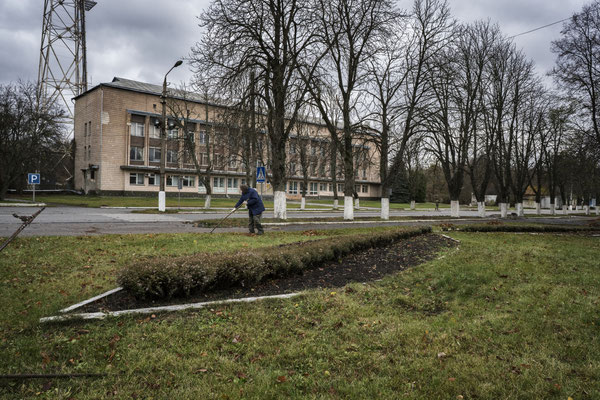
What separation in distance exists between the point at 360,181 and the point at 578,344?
66.1 m

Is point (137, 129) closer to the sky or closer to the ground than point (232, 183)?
closer to the sky

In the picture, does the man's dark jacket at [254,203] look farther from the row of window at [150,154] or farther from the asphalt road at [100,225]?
the row of window at [150,154]

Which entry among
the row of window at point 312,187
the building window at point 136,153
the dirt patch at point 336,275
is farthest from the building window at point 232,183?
the dirt patch at point 336,275

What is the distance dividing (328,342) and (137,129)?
4823 centimetres

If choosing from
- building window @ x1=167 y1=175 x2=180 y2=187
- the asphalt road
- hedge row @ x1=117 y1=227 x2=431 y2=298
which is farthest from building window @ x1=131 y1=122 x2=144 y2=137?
hedge row @ x1=117 y1=227 x2=431 y2=298

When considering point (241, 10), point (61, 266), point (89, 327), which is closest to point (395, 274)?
point (89, 327)

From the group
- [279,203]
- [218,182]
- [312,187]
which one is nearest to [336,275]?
[279,203]

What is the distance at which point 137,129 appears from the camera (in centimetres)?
4625

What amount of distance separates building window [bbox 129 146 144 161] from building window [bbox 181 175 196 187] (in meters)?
6.19

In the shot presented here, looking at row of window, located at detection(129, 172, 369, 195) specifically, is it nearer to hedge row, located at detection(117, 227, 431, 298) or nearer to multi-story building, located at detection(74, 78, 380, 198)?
multi-story building, located at detection(74, 78, 380, 198)

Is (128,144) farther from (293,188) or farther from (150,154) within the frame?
(293,188)

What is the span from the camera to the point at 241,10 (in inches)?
623

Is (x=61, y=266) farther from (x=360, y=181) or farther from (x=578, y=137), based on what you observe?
(x=360, y=181)

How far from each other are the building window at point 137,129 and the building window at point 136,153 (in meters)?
1.78
